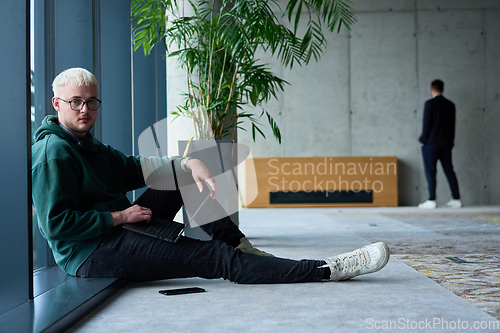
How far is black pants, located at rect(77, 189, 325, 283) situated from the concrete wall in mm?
5369

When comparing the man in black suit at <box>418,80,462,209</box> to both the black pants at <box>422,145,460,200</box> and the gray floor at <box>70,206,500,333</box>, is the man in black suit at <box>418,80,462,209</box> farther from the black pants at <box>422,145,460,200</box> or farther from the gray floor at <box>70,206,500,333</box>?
the gray floor at <box>70,206,500,333</box>

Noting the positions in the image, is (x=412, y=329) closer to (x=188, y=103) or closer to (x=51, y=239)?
(x=51, y=239)

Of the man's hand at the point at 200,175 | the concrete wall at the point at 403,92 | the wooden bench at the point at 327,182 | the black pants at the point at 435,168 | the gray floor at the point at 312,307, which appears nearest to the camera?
the gray floor at the point at 312,307

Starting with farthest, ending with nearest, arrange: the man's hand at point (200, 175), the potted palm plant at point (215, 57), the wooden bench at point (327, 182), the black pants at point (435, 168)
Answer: the wooden bench at point (327, 182), the black pants at point (435, 168), the potted palm plant at point (215, 57), the man's hand at point (200, 175)

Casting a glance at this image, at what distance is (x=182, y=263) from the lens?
1776 mm

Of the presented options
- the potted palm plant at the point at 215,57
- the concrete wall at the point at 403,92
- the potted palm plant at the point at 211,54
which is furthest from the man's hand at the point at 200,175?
the concrete wall at the point at 403,92

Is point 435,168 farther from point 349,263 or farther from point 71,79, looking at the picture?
point 71,79

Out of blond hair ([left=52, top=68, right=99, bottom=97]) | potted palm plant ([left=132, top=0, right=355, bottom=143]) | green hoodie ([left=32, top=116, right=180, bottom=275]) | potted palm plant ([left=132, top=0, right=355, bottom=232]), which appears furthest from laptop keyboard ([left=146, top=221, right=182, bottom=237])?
potted palm plant ([left=132, top=0, right=355, bottom=143])

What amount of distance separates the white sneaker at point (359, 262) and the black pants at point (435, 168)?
4.99 m

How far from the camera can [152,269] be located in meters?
1.78

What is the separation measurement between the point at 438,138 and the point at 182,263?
5546mm

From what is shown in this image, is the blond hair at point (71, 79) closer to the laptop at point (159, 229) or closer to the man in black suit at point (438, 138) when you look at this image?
the laptop at point (159, 229)

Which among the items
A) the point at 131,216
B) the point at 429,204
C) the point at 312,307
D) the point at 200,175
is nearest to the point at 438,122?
the point at 429,204

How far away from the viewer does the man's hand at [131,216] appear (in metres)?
1.72
